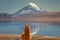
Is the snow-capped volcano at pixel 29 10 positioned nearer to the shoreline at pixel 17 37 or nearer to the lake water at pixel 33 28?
the lake water at pixel 33 28

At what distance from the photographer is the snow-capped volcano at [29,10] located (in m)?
3.96

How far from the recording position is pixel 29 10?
157 inches

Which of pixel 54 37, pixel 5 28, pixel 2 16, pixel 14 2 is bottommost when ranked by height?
pixel 54 37

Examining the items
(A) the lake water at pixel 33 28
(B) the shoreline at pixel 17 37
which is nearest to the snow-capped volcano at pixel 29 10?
(A) the lake water at pixel 33 28

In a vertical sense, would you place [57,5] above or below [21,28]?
above

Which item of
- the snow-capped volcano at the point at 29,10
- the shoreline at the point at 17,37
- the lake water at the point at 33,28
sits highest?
the snow-capped volcano at the point at 29,10

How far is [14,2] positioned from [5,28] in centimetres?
59

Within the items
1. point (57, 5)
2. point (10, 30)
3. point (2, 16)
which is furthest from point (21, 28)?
point (57, 5)

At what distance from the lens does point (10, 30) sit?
13.0 ft

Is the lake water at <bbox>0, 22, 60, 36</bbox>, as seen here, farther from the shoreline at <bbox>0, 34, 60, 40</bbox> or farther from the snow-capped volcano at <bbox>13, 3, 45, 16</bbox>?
the snow-capped volcano at <bbox>13, 3, 45, 16</bbox>

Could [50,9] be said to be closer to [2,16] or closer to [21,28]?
[21,28]

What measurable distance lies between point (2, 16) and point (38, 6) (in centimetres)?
81

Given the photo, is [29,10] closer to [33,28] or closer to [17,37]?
[33,28]

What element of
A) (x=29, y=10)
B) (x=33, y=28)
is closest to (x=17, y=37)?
(x=33, y=28)
